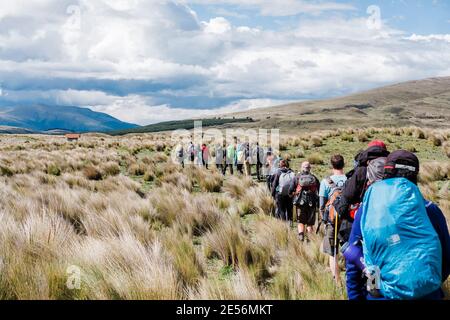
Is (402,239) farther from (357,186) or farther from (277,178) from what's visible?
(277,178)

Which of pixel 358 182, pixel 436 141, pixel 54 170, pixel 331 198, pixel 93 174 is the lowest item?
pixel 93 174

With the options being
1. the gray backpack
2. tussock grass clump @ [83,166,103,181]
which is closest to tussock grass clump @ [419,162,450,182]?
the gray backpack

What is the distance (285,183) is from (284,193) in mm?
227

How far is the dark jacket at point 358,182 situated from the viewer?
13.6 ft

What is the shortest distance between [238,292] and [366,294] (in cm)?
126

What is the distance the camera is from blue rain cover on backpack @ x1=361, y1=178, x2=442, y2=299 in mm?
2619

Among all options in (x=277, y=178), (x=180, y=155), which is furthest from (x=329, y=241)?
(x=180, y=155)

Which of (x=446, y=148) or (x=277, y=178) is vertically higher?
(x=446, y=148)

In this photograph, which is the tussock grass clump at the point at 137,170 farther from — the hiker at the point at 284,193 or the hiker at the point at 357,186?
the hiker at the point at 357,186

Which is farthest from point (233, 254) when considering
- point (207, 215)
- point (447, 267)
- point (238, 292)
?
point (447, 267)

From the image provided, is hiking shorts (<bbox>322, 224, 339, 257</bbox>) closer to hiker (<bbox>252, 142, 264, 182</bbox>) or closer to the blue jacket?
the blue jacket

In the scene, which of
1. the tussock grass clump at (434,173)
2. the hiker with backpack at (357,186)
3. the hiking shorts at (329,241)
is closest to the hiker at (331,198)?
the hiking shorts at (329,241)

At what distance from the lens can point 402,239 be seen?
2650mm

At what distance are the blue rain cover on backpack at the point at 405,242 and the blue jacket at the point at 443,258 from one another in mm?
152
